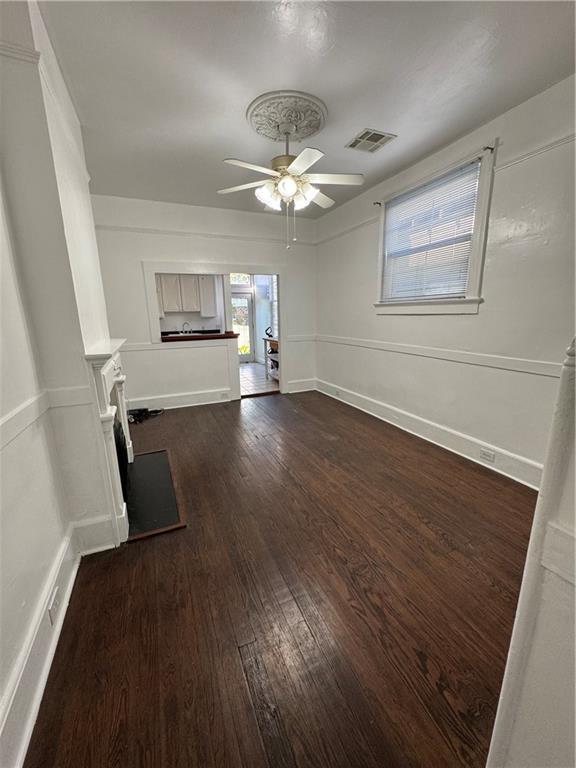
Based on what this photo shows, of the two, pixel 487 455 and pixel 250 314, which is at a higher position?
pixel 250 314

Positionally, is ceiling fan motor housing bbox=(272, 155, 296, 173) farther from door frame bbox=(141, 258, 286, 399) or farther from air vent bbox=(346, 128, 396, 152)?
door frame bbox=(141, 258, 286, 399)

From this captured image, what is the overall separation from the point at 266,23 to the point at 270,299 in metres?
7.26

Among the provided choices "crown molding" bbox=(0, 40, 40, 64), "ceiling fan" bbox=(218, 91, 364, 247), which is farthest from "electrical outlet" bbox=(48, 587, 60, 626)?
"ceiling fan" bbox=(218, 91, 364, 247)

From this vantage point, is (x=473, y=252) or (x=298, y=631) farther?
(x=473, y=252)

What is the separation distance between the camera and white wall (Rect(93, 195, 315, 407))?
4.11 metres

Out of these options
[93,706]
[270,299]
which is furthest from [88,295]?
[270,299]

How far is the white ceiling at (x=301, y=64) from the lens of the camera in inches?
60.9

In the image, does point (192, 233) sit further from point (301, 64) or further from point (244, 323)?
point (244, 323)

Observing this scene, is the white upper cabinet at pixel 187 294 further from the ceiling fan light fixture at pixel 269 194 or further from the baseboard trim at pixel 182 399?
the ceiling fan light fixture at pixel 269 194

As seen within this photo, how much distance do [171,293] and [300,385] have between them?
3.69 meters

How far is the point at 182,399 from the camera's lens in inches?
188

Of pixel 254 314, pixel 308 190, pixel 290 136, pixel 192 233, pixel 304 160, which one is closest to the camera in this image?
pixel 304 160

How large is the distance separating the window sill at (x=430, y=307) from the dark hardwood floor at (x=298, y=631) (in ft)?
5.03

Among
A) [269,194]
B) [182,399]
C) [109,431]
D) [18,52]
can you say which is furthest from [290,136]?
[182,399]
